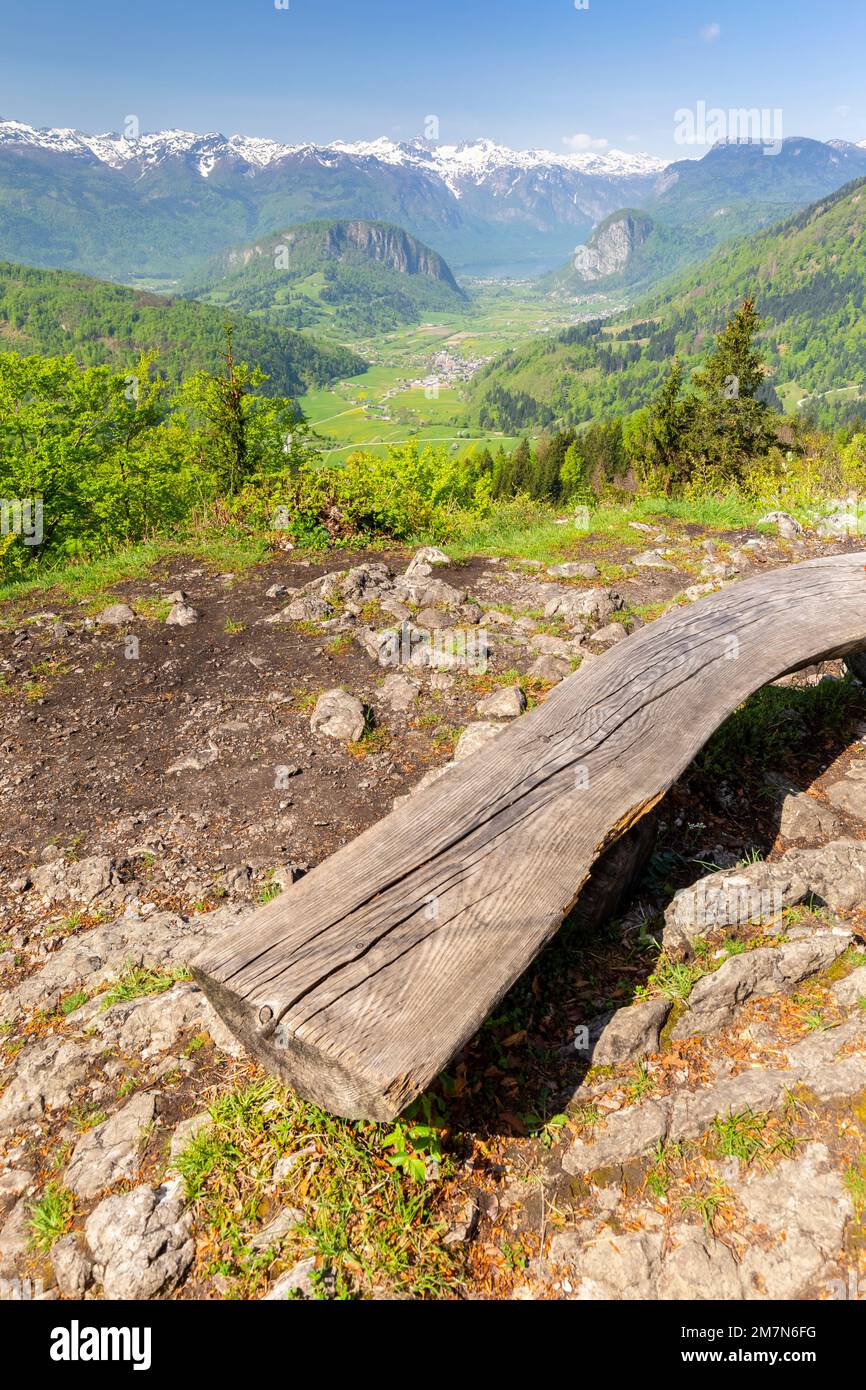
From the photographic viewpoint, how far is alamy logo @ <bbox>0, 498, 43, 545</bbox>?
70.7ft

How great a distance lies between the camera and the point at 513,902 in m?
3.33

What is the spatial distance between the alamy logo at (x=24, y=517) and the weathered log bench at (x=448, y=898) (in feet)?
74.4

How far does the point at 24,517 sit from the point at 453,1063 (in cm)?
2431

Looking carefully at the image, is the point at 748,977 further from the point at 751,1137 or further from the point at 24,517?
the point at 24,517

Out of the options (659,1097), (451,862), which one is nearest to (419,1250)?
(659,1097)

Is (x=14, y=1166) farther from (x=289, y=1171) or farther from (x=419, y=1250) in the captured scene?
(x=419, y=1250)

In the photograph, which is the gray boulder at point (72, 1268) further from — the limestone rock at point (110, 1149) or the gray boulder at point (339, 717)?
the gray boulder at point (339, 717)

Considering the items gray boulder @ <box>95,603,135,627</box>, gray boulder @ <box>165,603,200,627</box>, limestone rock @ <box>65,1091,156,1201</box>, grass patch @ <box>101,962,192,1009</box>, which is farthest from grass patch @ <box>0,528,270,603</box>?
limestone rock @ <box>65,1091,156,1201</box>

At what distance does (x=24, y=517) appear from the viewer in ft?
72.1

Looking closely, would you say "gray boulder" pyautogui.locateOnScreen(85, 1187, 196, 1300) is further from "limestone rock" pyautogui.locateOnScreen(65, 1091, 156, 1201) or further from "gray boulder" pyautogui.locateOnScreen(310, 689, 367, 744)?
"gray boulder" pyautogui.locateOnScreen(310, 689, 367, 744)

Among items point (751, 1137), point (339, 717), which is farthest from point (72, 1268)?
point (339, 717)

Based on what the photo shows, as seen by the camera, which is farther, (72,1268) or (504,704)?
(504,704)

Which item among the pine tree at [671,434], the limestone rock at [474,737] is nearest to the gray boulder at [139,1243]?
the limestone rock at [474,737]
